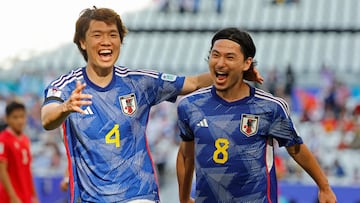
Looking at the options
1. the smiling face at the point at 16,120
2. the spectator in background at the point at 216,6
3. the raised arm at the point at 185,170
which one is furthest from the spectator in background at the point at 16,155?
the spectator in background at the point at 216,6

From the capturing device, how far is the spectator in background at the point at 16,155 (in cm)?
897

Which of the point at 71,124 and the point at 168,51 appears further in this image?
the point at 168,51

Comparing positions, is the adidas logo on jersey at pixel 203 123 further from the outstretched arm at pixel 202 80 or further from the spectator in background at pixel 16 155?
the spectator in background at pixel 16 155

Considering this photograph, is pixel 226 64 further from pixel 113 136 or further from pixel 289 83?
pixel 289 83

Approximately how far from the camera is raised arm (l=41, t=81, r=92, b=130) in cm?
471

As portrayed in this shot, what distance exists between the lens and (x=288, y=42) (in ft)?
74.0

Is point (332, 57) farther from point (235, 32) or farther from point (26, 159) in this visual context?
point (235, 32)

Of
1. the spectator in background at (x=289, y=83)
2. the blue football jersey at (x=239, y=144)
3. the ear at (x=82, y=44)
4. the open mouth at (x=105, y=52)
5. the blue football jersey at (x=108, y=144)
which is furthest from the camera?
the spectator in background at (x=289, y=83)

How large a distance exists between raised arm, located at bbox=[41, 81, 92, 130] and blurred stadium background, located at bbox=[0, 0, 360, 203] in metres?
6.17

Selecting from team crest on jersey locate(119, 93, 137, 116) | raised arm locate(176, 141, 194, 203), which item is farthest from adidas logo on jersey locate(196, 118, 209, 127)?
team crest on jersey locate(119, 93, 137, 116)

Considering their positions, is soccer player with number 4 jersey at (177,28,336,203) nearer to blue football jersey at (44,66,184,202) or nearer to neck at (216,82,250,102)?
neck at (216,82,250,102)

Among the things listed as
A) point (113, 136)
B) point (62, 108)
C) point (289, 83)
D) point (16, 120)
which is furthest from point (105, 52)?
point (289, 83)

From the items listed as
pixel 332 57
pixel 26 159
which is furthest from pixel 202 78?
pixel 332 57

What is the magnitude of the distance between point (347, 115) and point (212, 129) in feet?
36.2
